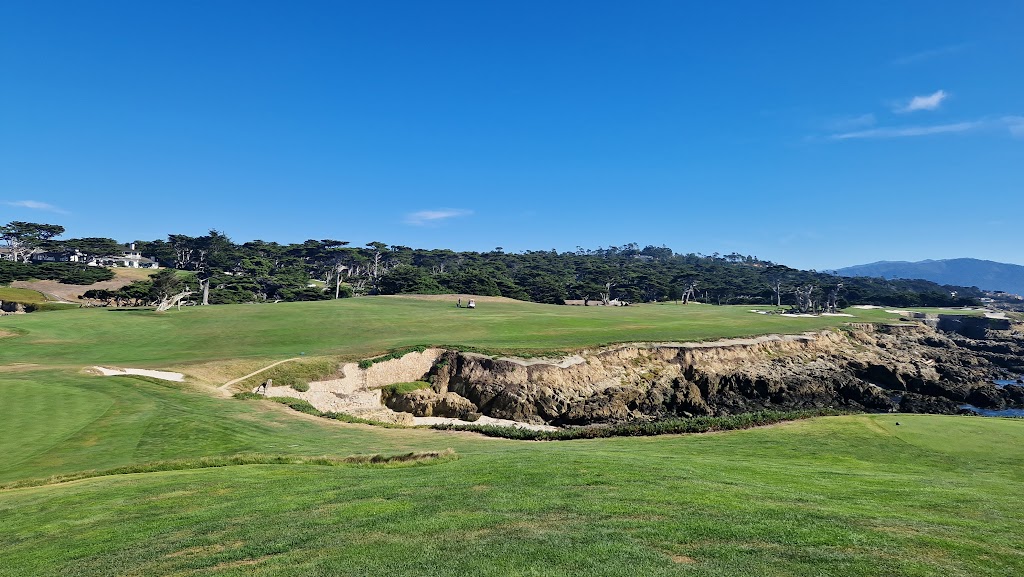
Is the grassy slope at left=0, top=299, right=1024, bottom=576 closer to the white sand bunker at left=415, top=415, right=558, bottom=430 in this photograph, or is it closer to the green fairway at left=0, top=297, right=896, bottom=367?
the white sand bunker at left=415, top=415, right=558, bottom=430

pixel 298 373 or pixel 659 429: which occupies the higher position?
pixel 298 373

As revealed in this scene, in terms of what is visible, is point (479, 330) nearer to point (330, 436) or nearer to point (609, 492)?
point (330, 436)

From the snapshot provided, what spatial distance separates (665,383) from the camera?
42.0 metres

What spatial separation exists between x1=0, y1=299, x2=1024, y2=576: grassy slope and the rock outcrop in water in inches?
515

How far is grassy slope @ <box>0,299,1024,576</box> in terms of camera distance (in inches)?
322

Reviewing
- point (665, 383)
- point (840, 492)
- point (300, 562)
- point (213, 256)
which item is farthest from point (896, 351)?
point (213, 256)

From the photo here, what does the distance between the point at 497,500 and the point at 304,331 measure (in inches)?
1830

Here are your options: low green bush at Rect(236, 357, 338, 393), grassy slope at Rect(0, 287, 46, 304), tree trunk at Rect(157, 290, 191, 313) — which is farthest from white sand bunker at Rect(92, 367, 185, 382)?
grassy slope at Rect(0, 287, 46, 304)

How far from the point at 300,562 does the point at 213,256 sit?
118m

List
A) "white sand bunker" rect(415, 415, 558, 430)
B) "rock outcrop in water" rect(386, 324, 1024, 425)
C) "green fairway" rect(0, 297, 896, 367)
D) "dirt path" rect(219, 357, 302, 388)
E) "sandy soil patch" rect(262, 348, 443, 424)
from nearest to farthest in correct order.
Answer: "dirt path" rect(219, 357, 302, 388), "sandy soil patch" rect(262, 348, 443, 424), "white sand bunker" rect(415, 415, 558, 430), "rock outcrop in water" rect(386, 324, 1024, 425), "green fairway" rect(0, 297, 896, 367)

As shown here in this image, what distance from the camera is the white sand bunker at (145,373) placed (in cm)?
3164

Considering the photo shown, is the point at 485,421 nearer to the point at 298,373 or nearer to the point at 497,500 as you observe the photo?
the point at 298,373

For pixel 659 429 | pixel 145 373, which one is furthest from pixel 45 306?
pixel 659 429

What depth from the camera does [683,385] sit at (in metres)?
42.1
